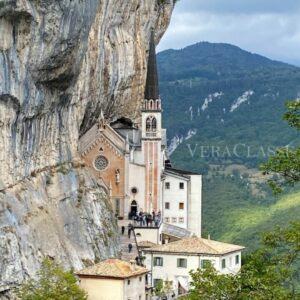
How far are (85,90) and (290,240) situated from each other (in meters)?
43.3

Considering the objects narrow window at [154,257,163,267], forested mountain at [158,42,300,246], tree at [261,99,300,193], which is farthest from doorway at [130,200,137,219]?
tree at [261,99,300,193]

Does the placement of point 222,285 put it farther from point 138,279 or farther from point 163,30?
point 163,30

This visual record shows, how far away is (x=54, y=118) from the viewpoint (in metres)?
65.4

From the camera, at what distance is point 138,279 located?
6444cm

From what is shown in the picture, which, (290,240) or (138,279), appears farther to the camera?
(138,279)

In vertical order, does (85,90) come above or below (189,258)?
above

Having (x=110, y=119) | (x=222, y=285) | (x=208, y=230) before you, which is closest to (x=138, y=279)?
(x=110, y=119)

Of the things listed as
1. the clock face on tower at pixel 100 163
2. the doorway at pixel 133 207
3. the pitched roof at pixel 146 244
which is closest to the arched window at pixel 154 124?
the clock face on tower at pixel 100 163

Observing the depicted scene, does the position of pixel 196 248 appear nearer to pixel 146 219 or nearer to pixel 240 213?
pixel 146 219

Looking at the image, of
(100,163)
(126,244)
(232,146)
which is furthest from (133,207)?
(232,146)

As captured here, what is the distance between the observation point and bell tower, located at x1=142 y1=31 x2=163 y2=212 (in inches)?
3361

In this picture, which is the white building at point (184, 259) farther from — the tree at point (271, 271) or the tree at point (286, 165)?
the tree at point (286, 165)

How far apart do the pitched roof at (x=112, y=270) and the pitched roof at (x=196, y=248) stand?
432 inches

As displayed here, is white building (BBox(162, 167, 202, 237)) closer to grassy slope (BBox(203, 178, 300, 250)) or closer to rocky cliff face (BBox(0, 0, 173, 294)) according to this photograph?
rocky cliff face (BBox(0, 0, 173, 294))
